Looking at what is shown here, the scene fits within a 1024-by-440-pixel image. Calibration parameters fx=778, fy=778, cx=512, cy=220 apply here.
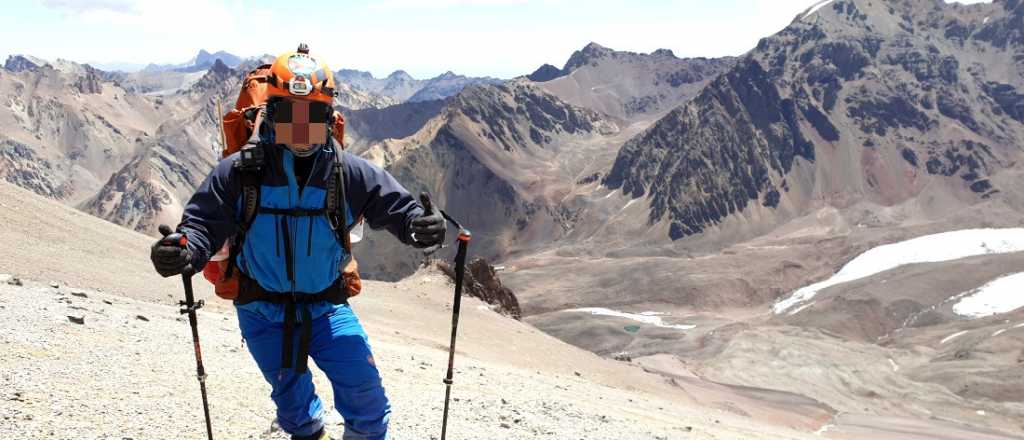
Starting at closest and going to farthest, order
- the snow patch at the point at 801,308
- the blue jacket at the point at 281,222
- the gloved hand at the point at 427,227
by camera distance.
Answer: the blue jacket at the point at 281,222 < the gloved hand at the point at 427,227 < the snow patch at the point at 801,308

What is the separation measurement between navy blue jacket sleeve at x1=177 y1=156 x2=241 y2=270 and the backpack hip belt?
411mm

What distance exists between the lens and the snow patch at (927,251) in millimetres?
157375

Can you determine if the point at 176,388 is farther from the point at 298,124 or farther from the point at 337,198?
the point at 298,124

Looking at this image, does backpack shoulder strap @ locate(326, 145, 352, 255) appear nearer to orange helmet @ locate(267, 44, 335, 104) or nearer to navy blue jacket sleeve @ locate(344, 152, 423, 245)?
navy blue jacket sleeve @ locate(344, 152, 423, 245)

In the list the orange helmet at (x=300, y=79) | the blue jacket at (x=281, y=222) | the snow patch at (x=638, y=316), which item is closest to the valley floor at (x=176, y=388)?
the blue jacket at (x=281, y=222)

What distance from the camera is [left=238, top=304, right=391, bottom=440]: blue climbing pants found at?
5945 mm

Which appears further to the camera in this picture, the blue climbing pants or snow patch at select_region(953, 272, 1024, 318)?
snow patch at select_region(953, 272, 1024, 318)

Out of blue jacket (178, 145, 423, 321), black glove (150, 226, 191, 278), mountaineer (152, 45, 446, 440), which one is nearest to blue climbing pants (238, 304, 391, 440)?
mountaineer (152, 45, 446, 440)

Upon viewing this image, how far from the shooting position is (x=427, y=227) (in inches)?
230

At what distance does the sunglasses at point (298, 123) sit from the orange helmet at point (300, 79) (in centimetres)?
7

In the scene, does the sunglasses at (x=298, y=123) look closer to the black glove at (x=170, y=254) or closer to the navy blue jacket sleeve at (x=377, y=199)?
the navy blue jacket sleeve at (x=377, y=199)

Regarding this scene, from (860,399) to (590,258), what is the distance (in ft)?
384

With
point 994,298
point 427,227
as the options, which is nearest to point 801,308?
point 994,298

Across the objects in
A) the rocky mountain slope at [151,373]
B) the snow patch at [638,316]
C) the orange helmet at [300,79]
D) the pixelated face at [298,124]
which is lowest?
the snow patch at [638,316]
